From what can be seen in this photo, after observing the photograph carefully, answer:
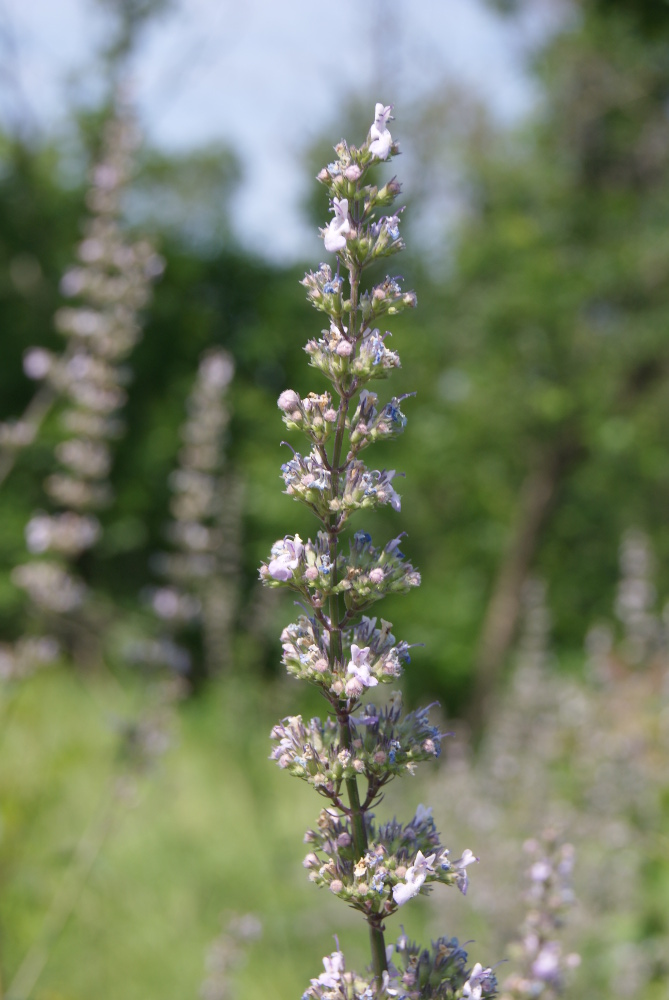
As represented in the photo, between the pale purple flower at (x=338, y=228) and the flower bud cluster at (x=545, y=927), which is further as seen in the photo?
the flower bud cluster at (x=545, y=927)

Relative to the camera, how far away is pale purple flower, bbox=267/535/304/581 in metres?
1.13

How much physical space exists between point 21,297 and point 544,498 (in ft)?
23.3

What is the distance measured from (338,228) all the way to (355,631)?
0.52m

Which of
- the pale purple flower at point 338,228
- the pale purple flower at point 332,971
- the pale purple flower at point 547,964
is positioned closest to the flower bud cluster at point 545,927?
the pale purple flower at point 547,964

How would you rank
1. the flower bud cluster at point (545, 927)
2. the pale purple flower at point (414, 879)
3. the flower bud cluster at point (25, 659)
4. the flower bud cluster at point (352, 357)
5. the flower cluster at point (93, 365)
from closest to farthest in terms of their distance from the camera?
1. the pale purple flower at point (414, 879)
2. the flower bud cluster at point (352, 357)
3. the flower bud cluster at point (545, 927)
4. the flower bud cluster at point (25, 659)
5. the flower cluster at point (93, 365)

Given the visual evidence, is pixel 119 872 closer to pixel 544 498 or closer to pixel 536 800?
pixel 536 800

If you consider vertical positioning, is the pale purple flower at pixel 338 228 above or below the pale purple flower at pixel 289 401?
above

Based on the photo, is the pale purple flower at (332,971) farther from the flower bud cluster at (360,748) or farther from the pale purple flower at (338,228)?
the pale purple flower at (338,228)

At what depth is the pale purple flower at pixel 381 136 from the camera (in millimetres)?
1169

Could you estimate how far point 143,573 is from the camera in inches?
495

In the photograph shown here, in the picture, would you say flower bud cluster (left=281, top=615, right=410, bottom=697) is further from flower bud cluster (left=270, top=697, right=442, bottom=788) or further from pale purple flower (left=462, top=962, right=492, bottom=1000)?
pale purple flower (left=462, top=962, right=492, bottom=1000)

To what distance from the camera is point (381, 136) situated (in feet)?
3.87

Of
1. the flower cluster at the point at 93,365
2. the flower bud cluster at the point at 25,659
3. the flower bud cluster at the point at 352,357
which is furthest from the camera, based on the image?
the flower cluster at the point at 93,365

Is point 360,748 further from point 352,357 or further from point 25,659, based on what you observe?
point 25,659
